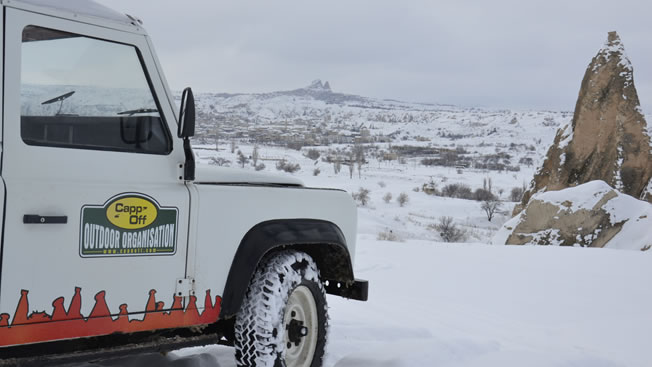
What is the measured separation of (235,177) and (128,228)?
1039mm

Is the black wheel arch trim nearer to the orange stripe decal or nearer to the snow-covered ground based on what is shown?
the orange stripe decal

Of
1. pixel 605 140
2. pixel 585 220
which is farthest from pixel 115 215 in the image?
pixel 605 140

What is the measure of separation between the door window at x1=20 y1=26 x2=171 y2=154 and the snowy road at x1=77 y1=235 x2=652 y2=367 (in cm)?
203

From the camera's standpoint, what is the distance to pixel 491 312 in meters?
8.70

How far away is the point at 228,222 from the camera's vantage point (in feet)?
14.1

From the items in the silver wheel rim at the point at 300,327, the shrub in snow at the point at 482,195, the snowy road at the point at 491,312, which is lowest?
the shrub in snow at the point at 482,195

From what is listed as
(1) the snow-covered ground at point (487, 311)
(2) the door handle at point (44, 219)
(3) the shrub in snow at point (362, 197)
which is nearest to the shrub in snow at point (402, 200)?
(3) the shrub in snow at point (362, 197)

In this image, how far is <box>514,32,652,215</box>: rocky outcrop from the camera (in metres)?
22.8

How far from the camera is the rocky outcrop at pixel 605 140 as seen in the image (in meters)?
22.8

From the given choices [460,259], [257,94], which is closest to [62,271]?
[460,259]

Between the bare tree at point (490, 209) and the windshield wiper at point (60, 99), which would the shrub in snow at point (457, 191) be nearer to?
the bare tree at point (490, 209)

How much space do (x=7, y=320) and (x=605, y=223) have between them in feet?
51.2

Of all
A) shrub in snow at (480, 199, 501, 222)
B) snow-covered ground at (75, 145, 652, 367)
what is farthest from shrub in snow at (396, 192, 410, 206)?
snow-covered ground at (75, 145, 652, 367)

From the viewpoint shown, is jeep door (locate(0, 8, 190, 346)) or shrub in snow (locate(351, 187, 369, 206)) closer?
jeep door (locate(0, 8, 190, 346))
